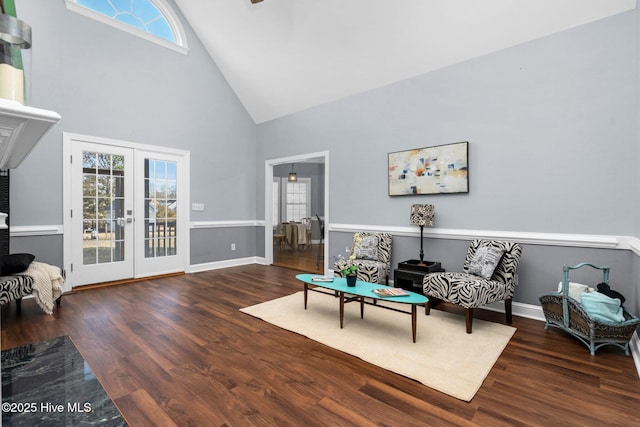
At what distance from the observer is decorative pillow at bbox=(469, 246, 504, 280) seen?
3166 millimetres

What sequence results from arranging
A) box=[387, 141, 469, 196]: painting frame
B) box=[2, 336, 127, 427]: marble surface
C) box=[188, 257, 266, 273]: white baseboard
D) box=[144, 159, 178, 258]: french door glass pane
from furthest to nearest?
1. box=[188, 257, 266, 273]: white baseboard
2. box=[144, 159, 178, 258]: french door glass pane
3. box=[387, 141, 469, 196]: painting frame
4. box=[2, 336, 127, 427]: marble surface

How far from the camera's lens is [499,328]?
305 centimetres

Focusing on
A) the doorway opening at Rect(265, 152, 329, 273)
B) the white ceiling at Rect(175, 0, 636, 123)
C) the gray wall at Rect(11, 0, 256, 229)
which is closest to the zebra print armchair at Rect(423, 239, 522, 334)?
the white ceiling at Rect(175, 0, 636, 123)

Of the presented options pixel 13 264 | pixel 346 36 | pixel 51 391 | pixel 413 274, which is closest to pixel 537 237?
pixel 413 274

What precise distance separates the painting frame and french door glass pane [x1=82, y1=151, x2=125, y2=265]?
4.00 metres

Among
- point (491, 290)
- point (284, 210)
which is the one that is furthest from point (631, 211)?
point (284, 210)

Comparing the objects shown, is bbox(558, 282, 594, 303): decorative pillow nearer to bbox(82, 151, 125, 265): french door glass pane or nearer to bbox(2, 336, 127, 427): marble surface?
bbox(2, 336, 127, 427): marble surface

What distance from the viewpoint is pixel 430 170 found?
13.4ft

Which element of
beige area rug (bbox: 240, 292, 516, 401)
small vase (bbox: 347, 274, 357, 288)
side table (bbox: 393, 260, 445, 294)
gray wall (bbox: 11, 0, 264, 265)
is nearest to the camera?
beige area rug (bbox: 240, 292, 516, 401)

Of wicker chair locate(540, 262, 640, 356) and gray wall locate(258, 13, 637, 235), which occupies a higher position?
gray wall locate(258, 13, 637, 235)

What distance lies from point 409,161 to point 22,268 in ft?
14.9

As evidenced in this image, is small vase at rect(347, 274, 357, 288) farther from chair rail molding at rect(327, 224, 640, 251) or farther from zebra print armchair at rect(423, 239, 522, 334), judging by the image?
chair rail molding at rect(327, 224, 640, 251)

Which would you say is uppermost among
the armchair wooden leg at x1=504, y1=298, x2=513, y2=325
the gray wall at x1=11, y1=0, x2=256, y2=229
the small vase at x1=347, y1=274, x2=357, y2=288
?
the gray wall at x1=11, y1=0, x2=256, y2=229

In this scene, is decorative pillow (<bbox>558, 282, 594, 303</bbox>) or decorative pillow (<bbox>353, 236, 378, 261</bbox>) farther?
decorative pillow (<bbox>353, 236, 378, 261</bbox>)
